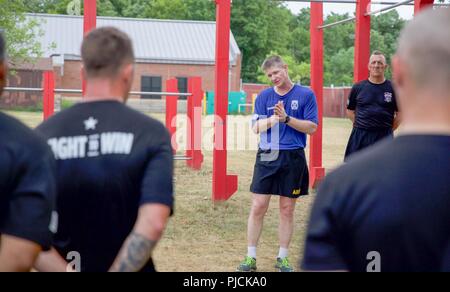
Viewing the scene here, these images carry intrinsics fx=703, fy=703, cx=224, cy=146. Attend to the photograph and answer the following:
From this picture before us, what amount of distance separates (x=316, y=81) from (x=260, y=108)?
5473 millimetres

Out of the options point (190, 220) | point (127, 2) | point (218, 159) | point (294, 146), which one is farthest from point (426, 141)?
point (127, 2)

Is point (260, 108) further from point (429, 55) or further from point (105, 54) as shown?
point (429, 55)

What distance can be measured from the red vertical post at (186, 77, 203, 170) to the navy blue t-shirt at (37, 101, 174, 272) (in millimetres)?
10488

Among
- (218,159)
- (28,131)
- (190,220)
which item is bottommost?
(190,220)

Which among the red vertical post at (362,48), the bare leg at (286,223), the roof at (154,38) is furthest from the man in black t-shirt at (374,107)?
the roof at (154,38)

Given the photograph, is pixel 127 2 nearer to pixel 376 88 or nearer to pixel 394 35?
pixel 394 35

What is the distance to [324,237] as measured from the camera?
178cm

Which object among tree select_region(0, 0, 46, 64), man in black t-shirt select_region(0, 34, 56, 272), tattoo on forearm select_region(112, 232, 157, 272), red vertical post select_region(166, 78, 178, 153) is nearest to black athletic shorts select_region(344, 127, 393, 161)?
tattoo on forearm select_region(112, 232, 157, 272)

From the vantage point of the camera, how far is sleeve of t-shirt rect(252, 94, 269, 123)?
21.5 ft

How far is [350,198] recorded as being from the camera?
67.8 inches

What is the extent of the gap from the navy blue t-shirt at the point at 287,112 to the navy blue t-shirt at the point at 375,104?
4.35 ft

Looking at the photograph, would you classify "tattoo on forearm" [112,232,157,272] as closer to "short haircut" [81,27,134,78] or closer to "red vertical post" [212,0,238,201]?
"short haircut" [81,27,134,78]

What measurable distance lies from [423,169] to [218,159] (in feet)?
26.2

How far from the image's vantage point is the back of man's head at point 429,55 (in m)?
1.71
